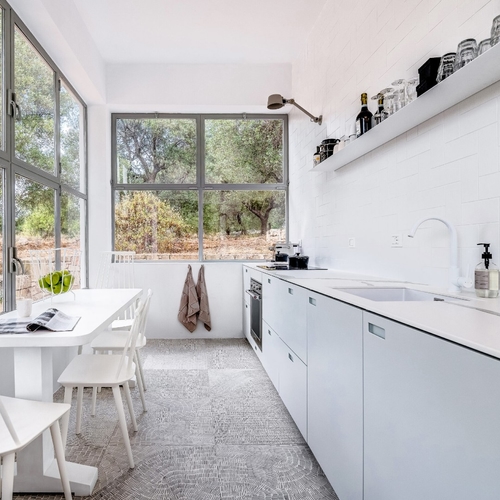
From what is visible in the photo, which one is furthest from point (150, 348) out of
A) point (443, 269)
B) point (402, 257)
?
point (443, 269)

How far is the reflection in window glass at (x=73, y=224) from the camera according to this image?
3.64m

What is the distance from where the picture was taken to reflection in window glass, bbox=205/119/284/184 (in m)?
4.80

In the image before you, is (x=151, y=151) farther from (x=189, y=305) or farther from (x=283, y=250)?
(x=283, y=250)

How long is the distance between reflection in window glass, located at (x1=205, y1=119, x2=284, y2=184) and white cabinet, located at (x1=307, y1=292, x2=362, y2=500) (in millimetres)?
3160

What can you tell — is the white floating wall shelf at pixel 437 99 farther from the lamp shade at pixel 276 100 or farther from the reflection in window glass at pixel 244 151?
the reflection in window glass at pixel 244 151

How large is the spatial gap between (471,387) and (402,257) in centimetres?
148

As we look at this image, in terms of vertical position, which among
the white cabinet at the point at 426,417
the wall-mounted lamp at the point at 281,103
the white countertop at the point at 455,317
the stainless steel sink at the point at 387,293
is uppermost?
the wall-mounted lamp at the point at 281,103

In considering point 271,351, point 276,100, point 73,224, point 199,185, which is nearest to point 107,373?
point 271,351

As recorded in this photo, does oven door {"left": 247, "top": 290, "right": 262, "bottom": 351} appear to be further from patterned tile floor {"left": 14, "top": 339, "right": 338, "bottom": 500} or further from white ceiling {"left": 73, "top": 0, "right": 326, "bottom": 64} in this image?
white ceiling {"left": 73, "top": 0, "right": 326, "bottom": 64}

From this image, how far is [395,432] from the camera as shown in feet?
3.51

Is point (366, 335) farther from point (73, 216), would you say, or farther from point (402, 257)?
point (73, 216)

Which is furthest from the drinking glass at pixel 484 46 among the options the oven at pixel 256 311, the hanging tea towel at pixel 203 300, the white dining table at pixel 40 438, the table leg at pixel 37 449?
the hanging tea towel at pixel 203 300

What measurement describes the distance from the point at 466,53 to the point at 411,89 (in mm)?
432

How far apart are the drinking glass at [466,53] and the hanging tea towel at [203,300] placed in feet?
11.6
